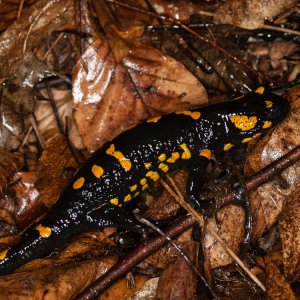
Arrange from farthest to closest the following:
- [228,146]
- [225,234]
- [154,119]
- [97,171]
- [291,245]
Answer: [228,146], [154,119], [97,171], [225,234], [291,245]

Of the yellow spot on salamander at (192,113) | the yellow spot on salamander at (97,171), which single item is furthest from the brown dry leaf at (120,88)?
the yellow spot on salamander at (97,171)

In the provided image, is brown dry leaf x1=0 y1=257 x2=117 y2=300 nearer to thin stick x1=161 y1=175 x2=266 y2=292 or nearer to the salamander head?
thin stick x1=161 y1=175 x2=266 y2=292

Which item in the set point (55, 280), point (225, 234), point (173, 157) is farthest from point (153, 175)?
point (55, 280)

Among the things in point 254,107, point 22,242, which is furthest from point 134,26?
point 22,242

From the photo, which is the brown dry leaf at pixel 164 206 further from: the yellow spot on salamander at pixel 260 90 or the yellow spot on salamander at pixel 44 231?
the yellow spot on salamander at pixel 260 90

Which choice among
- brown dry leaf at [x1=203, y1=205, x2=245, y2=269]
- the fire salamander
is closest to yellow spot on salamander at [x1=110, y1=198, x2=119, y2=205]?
the fire salamander

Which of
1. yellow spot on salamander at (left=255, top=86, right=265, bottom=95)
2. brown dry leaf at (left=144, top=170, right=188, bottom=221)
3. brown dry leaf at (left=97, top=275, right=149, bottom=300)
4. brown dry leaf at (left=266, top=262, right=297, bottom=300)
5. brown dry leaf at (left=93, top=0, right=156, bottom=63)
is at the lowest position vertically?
brown dry leaf at (left=266, top=262, right=297, bottom=300)

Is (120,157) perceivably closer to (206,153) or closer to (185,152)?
(185,152)

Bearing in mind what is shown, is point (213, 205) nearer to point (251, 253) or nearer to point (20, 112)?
point (251, 253)
